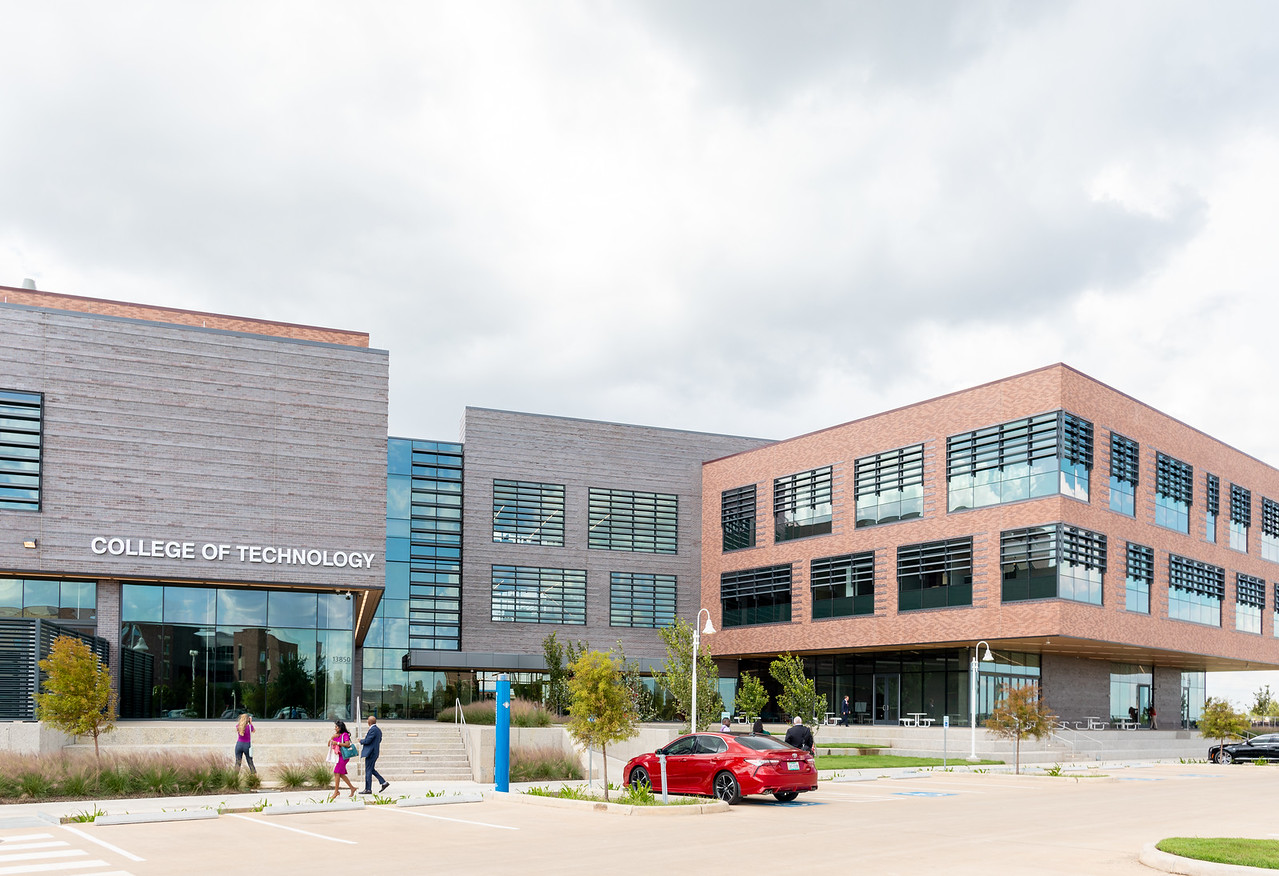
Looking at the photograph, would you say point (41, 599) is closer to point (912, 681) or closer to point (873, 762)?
point (873, 762)

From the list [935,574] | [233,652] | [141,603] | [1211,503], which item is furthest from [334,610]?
[1211,503]

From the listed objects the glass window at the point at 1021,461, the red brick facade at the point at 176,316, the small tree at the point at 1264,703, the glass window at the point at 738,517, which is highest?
the red brick facade at the point at 176,316

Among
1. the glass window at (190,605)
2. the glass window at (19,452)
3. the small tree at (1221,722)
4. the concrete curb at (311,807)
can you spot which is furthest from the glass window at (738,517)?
the concrete curb at (311,807)

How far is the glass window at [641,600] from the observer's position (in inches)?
2180

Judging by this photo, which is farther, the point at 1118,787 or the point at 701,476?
the point at 701,476

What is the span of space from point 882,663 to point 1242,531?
1805 cm

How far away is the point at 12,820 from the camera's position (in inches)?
731

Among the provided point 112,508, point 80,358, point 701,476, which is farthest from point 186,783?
point 701,476

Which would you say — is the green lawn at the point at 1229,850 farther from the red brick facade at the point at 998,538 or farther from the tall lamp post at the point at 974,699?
the red brick facade at the point at 998,538

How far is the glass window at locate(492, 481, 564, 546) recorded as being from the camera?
177ft

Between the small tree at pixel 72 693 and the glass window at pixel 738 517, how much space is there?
3267cm

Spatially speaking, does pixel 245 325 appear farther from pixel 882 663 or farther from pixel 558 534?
pixel 882 663

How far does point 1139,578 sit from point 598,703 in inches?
1168

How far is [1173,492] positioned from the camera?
4659 cm
